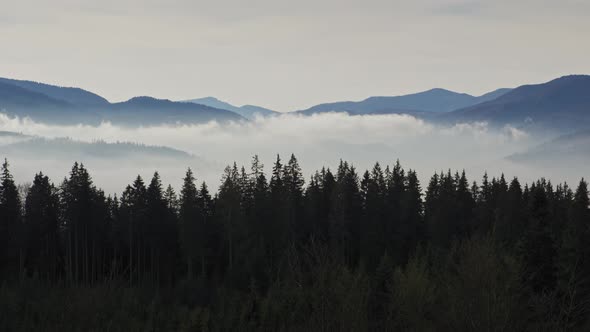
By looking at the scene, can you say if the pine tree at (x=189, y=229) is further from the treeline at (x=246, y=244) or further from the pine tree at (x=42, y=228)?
the pine tree at (x=42, y=228)

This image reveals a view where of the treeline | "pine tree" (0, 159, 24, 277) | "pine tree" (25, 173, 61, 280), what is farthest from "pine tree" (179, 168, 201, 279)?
"pine tree" (0, 159, 24, 277)

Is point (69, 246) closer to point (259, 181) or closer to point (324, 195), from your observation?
point (259, 181)

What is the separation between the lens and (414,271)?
29453 millimetres

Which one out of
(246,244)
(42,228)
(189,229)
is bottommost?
(246,244)

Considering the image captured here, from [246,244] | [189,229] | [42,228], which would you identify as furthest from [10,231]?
[246,244]

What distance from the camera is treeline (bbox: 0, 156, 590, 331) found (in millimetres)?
37250

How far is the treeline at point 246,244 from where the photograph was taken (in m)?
37.2

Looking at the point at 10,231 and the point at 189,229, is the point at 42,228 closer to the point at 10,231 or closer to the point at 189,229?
the point at 10,231

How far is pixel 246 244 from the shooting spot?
62.9 metres

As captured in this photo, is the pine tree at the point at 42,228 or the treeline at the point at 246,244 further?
the pine tree at the point at 42,228

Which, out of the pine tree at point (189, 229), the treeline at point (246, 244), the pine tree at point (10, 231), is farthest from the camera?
the pine tree at point (189, 229)

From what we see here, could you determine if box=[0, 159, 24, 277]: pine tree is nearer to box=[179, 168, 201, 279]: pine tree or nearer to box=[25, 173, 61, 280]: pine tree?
box=[25, 173, 61, 280]: pine tree

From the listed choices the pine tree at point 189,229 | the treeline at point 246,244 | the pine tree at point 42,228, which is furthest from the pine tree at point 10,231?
the pine tree at point 189,229

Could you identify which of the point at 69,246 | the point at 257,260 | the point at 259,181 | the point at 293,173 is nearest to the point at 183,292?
the point at 257,260
